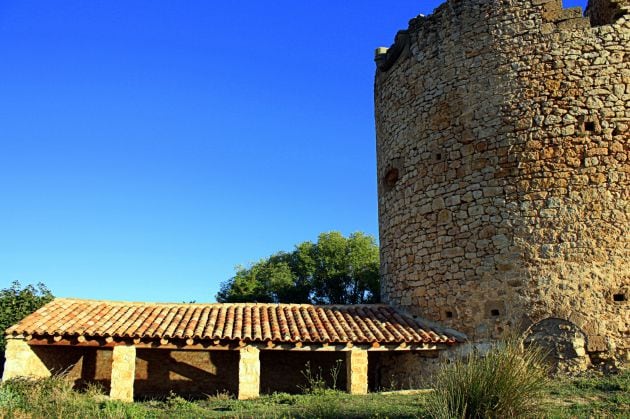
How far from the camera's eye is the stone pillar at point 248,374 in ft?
35.1

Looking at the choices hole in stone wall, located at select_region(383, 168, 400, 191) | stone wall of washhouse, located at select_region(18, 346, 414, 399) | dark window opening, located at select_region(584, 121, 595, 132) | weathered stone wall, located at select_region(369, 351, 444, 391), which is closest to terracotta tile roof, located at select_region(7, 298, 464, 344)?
weathered stone wall, located at select_region(369, 351, 444, 391)

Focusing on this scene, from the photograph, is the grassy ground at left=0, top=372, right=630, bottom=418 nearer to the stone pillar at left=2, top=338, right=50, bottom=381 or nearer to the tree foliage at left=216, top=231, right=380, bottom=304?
the stone pillar at left=2, top=338, right=50, bottom=381

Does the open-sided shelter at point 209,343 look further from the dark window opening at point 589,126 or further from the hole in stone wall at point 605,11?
the hole in stone wall at point 605,11

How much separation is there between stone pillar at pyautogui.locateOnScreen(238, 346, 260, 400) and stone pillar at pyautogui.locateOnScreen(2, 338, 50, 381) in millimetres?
3533

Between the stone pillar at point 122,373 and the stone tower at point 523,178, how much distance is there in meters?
5.48

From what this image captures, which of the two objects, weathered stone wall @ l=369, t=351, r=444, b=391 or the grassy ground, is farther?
weathered stone wall @ l=369, t=351, r=444, b=391

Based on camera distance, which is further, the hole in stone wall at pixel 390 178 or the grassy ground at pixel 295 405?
the hole in stone wall at pixel 390 178

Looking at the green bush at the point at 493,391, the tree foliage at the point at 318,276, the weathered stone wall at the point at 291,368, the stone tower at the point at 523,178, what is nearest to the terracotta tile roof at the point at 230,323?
the stone tower at the point at 523,178

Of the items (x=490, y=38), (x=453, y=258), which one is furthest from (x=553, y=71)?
(x=453, y=258)

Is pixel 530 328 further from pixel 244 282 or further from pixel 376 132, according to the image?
pixel 244 282

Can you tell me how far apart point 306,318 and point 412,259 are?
2.47 m

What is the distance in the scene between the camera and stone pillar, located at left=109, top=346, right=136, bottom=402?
1057cm

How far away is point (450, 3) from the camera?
12.3 meters

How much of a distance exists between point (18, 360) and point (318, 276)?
47.3 feet
